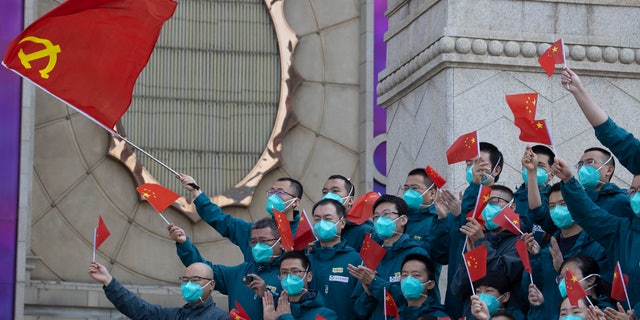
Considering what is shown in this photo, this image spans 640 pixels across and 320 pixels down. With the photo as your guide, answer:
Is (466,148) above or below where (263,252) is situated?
above

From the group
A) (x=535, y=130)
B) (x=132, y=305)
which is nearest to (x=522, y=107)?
(x=535, y=130)

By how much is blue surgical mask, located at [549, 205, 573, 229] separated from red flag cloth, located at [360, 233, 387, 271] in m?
1.45

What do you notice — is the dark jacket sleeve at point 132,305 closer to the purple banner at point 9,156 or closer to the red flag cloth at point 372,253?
the red flag cloth at point 372,253

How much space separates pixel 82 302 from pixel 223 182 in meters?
2.38

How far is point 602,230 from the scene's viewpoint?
1267cm

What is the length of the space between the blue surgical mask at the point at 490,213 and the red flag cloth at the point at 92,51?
348 cm

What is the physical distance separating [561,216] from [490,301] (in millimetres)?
789

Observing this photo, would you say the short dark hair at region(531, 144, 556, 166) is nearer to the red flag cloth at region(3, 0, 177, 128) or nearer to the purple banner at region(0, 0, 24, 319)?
the red flag cloth at region(3, 0, 177, 128)

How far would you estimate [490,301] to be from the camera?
13.2 meters

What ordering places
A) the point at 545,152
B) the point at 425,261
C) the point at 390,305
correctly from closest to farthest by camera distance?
1. the point at 425,261
2. the point at 390,305
3. the point at 545,152

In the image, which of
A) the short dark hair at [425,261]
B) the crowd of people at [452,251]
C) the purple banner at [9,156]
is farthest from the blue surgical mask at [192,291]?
the purple banner at [9,156]

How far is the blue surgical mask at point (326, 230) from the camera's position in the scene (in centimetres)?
1456

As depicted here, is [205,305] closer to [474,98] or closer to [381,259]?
[381,259]

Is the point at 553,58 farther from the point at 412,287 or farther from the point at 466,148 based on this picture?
the point at 412,287
